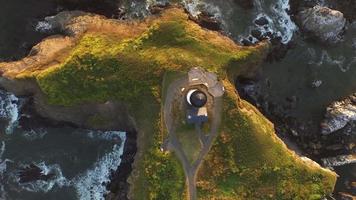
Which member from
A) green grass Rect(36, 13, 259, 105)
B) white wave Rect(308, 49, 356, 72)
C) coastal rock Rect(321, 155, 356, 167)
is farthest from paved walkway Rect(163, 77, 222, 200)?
white wave Rect(308, 49, 356, 72)

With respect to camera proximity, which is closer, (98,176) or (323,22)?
(98,176)

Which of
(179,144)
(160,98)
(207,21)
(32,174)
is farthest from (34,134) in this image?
(207,21)

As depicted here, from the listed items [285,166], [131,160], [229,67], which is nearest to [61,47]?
[131,160]

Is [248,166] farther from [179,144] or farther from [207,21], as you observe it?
[207,21]

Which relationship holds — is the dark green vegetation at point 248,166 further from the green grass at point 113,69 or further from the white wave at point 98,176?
the white wave at point 98,176

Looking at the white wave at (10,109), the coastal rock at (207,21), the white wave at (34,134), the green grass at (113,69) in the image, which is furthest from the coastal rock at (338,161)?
the white wave at (10,109)

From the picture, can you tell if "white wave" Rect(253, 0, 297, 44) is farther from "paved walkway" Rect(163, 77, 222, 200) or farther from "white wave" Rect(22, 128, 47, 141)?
"white wave" Rect(22, 128, 47, 141)
